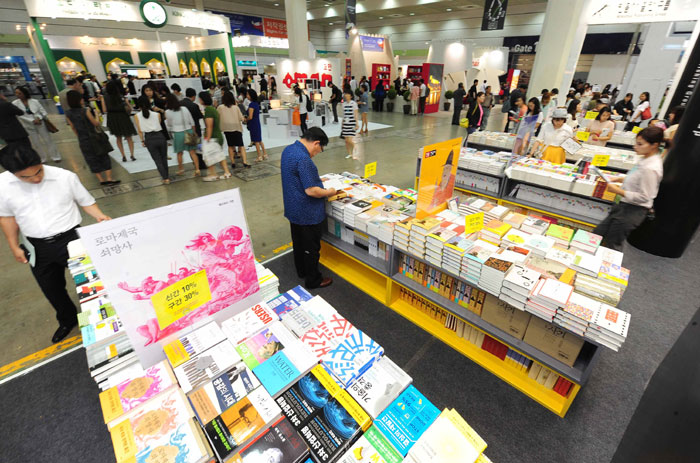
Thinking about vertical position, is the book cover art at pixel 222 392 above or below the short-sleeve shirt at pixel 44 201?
below

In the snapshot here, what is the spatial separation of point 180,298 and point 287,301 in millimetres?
587

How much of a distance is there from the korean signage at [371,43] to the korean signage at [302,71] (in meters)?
3.10

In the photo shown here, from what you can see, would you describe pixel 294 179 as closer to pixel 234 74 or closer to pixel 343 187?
pixel 343 187

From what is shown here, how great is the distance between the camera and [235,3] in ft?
73.3

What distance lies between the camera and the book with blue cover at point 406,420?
1222 mm

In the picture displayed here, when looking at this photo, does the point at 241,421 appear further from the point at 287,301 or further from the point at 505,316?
the point at 505,316

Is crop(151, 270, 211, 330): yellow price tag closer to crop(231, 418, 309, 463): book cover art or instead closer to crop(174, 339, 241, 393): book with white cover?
crop(174, 339, 241, 393): book with white cover

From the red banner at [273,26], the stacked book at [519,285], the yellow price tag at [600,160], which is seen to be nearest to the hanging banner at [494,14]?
the yellow price tag at [600,160]

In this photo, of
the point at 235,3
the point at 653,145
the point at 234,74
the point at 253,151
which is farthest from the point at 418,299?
the point at 235,3

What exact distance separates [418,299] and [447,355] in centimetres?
58

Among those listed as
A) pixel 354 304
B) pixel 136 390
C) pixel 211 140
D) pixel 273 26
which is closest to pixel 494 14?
pixel 211 140

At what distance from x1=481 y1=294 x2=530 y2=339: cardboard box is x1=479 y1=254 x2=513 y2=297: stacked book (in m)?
0.21

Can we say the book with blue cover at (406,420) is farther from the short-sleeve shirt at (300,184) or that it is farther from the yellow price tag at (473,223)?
the short-sleeve shirt at (300,184)

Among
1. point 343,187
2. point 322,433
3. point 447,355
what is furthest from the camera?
point 343,187
